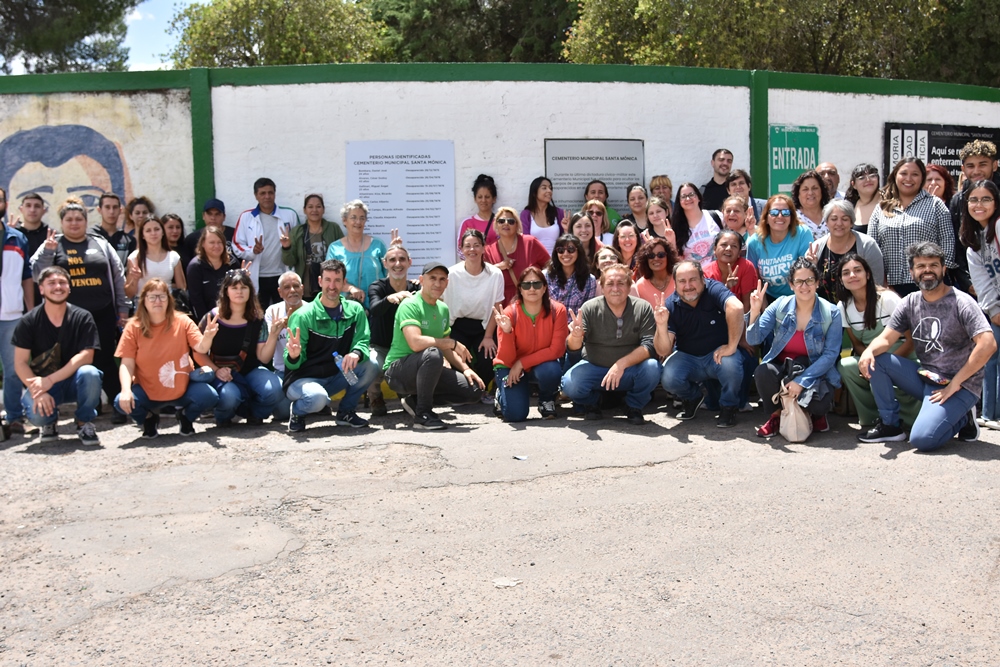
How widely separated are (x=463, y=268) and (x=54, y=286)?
11.0 ft

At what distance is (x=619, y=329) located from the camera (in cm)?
775

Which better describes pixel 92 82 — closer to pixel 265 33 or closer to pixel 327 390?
pixel 327 390

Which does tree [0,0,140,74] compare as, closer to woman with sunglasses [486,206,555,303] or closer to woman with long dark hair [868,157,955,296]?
woman with sunglasses [486,206,555,303]

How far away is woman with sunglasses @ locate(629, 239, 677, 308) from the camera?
8.11 m

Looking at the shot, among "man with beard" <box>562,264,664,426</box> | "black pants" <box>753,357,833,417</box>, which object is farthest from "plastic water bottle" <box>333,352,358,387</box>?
"black pants" <box>753,357,833,417</box>

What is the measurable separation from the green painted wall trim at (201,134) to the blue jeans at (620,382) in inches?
172

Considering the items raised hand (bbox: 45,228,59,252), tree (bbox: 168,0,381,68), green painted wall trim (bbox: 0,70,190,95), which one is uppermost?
tree (bbox: 168,0,381,68)

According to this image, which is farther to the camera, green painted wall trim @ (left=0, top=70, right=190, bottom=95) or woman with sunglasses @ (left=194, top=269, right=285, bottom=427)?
green painted wall trim @ (left=0, top=70, right=190, bottom=95)

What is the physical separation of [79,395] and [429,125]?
14.5ft

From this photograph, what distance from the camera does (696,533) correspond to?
4887 mm

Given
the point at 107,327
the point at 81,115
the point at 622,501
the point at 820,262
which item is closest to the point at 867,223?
the point at 820,262

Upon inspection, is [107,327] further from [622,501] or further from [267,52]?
[267,52]

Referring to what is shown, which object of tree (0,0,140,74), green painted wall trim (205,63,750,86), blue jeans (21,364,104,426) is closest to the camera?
blue jeans (21,364,104,426)

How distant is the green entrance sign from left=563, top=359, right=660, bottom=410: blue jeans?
4.00m
